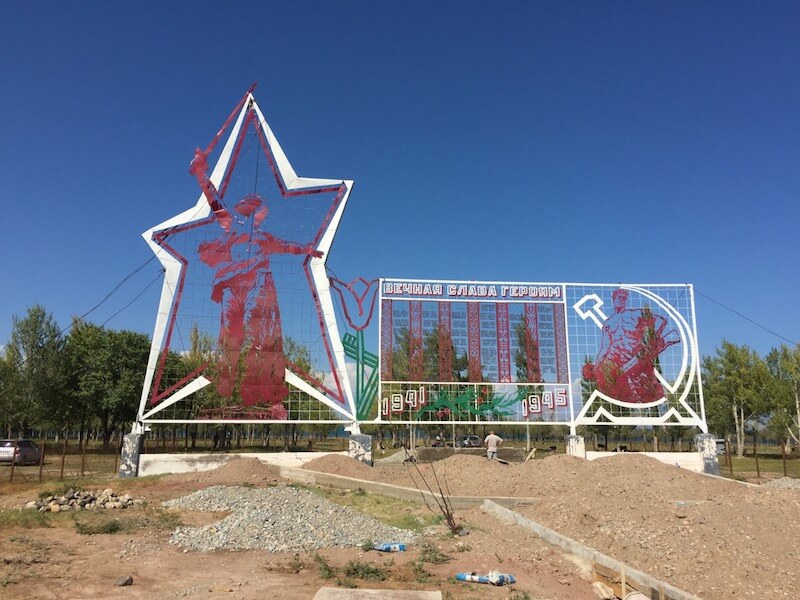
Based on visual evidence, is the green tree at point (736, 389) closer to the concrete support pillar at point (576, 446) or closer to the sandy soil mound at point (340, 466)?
the concrete support pillar at point (576, 446)

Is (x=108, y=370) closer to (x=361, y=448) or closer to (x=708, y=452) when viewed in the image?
(x=361, y=448)

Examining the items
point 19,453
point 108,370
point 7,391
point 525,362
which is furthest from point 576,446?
point 7,391

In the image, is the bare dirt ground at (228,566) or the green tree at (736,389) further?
the green tree at (736,389)

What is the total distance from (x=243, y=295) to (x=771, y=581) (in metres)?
18.6

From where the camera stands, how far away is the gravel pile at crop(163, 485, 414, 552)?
36.2 feet

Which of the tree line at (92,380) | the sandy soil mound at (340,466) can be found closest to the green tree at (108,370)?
the tree line at (92,380)

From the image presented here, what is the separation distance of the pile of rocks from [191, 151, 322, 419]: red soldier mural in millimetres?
6627

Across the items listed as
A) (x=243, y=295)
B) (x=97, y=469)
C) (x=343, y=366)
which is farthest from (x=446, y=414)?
(x=97, y=469)

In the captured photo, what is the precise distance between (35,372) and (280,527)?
31.3 m

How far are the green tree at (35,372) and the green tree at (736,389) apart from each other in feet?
156

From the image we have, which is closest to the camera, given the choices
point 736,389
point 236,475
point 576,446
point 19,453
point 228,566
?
point 228,566

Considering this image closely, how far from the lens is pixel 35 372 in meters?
35.9

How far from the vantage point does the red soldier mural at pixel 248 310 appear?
21.9 m

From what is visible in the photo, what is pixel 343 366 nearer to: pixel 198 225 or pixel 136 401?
pixel 198 225
